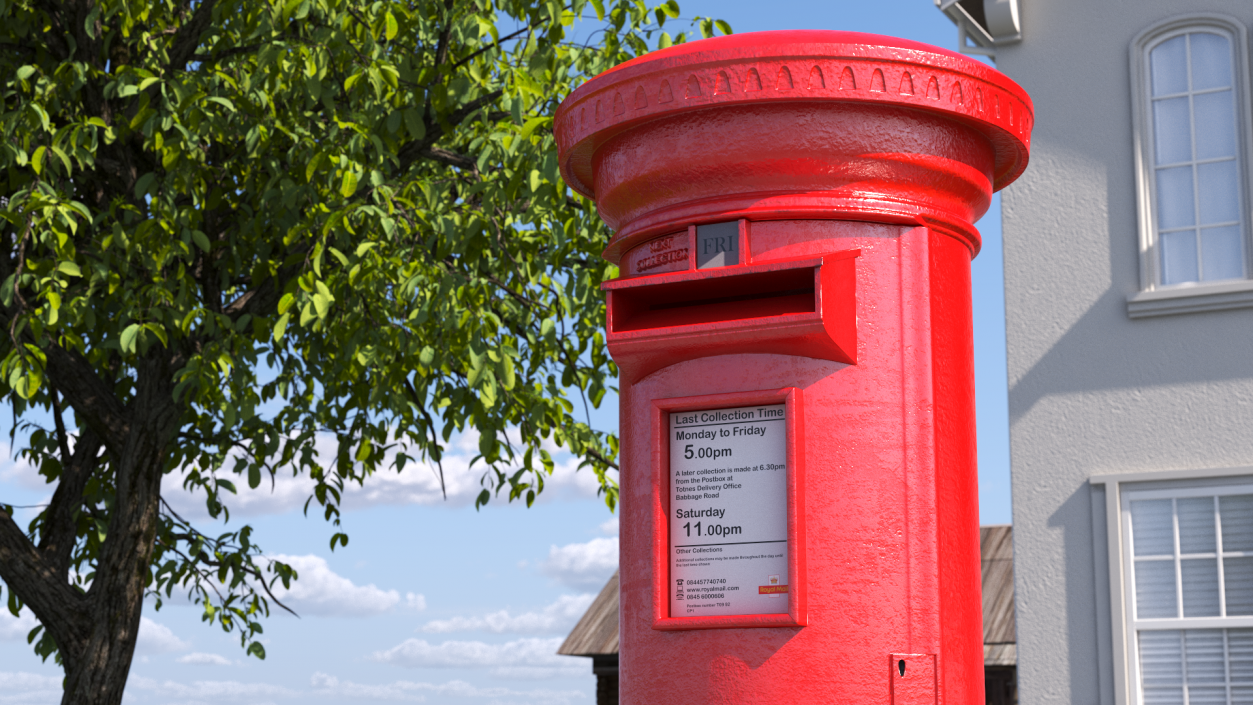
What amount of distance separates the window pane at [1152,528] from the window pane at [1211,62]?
10.2 feet

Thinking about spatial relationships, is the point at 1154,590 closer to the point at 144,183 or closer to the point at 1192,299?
the point at 1192,299

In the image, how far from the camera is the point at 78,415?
32.3 feet

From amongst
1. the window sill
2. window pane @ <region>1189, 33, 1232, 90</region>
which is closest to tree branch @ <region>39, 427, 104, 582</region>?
the window sill

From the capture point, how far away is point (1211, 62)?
9070 millimetres

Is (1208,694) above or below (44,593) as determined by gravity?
below

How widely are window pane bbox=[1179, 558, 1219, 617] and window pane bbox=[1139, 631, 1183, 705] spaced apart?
8.7 inches

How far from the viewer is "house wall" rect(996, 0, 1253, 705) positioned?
28.6 feet

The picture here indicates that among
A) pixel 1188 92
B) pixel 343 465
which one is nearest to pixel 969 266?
pixel 1188 92

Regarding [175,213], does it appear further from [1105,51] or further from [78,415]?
[1105,51]

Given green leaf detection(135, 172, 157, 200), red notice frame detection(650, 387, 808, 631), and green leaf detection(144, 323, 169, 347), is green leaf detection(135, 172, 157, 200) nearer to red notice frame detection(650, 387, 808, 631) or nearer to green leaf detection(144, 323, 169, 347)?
green leaf detection(144, 323, 169, 347)

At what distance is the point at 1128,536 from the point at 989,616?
28.8 feet

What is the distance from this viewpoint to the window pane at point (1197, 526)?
28.2ft

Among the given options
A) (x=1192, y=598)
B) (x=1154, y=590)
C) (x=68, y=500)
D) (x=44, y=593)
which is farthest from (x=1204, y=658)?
(x=68, y=500)

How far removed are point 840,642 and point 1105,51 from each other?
8195 millimetres
